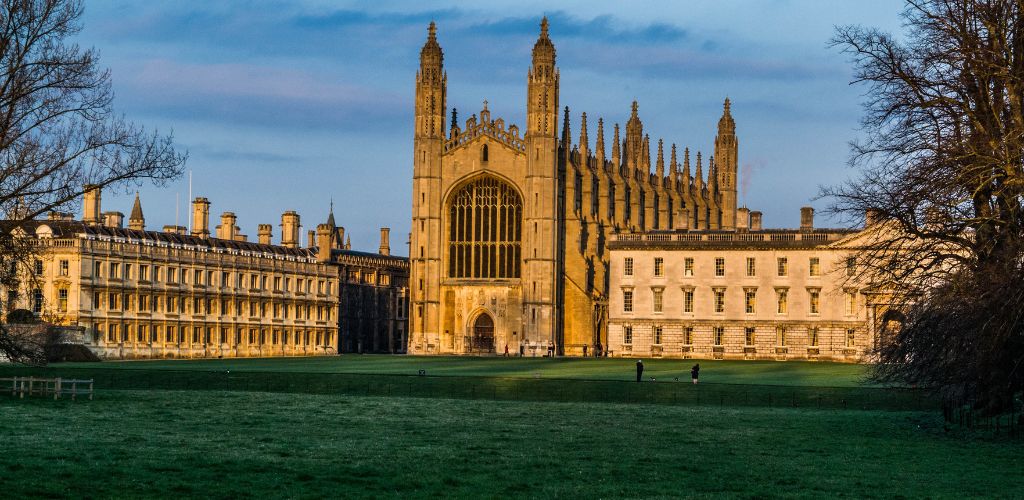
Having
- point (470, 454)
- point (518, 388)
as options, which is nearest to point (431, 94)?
point (518, 388)

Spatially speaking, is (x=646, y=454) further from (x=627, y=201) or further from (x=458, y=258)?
(x=627, y=201)

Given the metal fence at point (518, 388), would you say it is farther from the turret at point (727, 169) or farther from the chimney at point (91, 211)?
the turret at point (727, 169)

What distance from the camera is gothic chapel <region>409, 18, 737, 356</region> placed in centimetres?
9925

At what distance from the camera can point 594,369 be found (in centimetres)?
7306

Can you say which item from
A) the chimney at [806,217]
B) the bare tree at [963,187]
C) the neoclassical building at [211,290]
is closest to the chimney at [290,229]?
the neoclassical building at [211,290]

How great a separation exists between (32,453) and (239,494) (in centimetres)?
574

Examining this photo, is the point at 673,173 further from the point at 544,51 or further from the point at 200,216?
the point at 200,216

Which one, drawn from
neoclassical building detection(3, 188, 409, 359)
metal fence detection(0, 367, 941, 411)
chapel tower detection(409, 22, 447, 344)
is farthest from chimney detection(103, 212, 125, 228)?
metal fence detection(0, 367, 941, 411)

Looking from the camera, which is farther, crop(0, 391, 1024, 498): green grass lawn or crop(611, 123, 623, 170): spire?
crop(611, 123, 623, 170): spire

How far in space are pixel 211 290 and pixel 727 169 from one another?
51.8m

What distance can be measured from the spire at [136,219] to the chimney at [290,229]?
13.0 meters

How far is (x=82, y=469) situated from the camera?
74.2ft

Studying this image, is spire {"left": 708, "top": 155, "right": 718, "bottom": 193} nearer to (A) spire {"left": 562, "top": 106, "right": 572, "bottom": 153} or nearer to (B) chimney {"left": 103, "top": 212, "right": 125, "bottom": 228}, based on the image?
(A) spire {"left": 562, "top": 106, "right": 572, "bottom": 153}

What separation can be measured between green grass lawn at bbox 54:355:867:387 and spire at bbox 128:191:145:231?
86.1 feet
